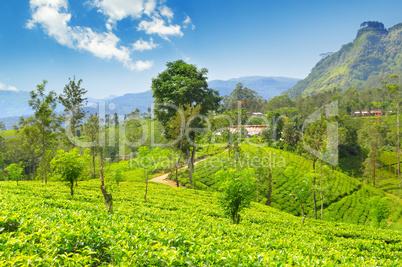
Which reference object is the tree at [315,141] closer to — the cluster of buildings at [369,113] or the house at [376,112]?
the cluster of buildings at [369,113]

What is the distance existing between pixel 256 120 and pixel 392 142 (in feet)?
155

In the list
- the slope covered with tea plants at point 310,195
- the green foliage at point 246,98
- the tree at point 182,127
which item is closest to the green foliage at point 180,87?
the tree at point 182,127

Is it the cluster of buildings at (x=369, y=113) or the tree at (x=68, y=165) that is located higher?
the cluster of buildings at (x=369, y=113)

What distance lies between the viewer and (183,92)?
2677 cm

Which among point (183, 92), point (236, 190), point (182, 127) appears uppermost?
point (183, 92)

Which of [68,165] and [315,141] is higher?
[315,141]

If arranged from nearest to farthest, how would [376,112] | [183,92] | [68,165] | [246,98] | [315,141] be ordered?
[68,165] < [315,141] < [183,92] < [376,112] < [246,98]

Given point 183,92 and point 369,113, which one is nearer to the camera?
point 183,92

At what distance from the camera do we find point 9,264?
3.29 m

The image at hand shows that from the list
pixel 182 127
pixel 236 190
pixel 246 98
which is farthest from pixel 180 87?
pixel 246 98

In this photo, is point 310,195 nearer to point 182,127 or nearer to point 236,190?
point 182,127

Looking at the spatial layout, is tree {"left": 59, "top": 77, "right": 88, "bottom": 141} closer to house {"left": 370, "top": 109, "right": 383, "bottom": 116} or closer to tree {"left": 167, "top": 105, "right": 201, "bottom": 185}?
tree {"left": 167, "top": 105, "right": 201, "bottom": 185}

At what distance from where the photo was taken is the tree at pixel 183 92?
27.3 metres

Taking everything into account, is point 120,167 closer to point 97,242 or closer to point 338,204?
point 97,242
